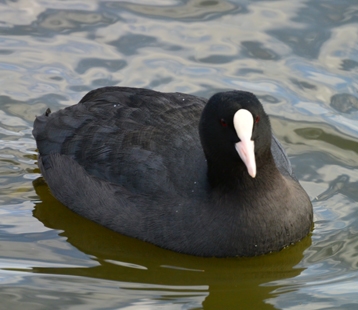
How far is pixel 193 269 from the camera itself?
5.25 m

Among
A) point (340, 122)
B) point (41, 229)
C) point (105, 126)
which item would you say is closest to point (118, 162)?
point (105, 126)

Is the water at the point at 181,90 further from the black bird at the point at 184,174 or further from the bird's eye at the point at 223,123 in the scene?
the bird's eye at the point at 223,123

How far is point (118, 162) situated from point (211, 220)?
0.77 m

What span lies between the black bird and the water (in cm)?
15

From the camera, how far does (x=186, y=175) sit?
5.40 m

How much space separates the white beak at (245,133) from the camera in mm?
4781

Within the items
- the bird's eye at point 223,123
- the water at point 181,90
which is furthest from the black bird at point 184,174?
the water at point 181,90

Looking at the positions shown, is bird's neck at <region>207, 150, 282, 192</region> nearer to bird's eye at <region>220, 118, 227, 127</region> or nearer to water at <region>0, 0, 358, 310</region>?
bird's eye at <region>220, 118, 227, 127</region>

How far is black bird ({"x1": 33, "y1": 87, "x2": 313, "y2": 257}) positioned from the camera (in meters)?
5.03

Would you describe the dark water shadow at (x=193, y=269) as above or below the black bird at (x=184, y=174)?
below

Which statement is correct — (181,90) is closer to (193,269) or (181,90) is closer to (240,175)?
(240,175)

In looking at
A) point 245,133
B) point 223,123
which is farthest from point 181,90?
point 245,133

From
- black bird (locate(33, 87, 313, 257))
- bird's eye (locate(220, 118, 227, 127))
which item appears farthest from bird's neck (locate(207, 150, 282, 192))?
bird's eye (locate(220, 118, 227, 127))

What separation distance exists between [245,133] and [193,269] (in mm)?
966
